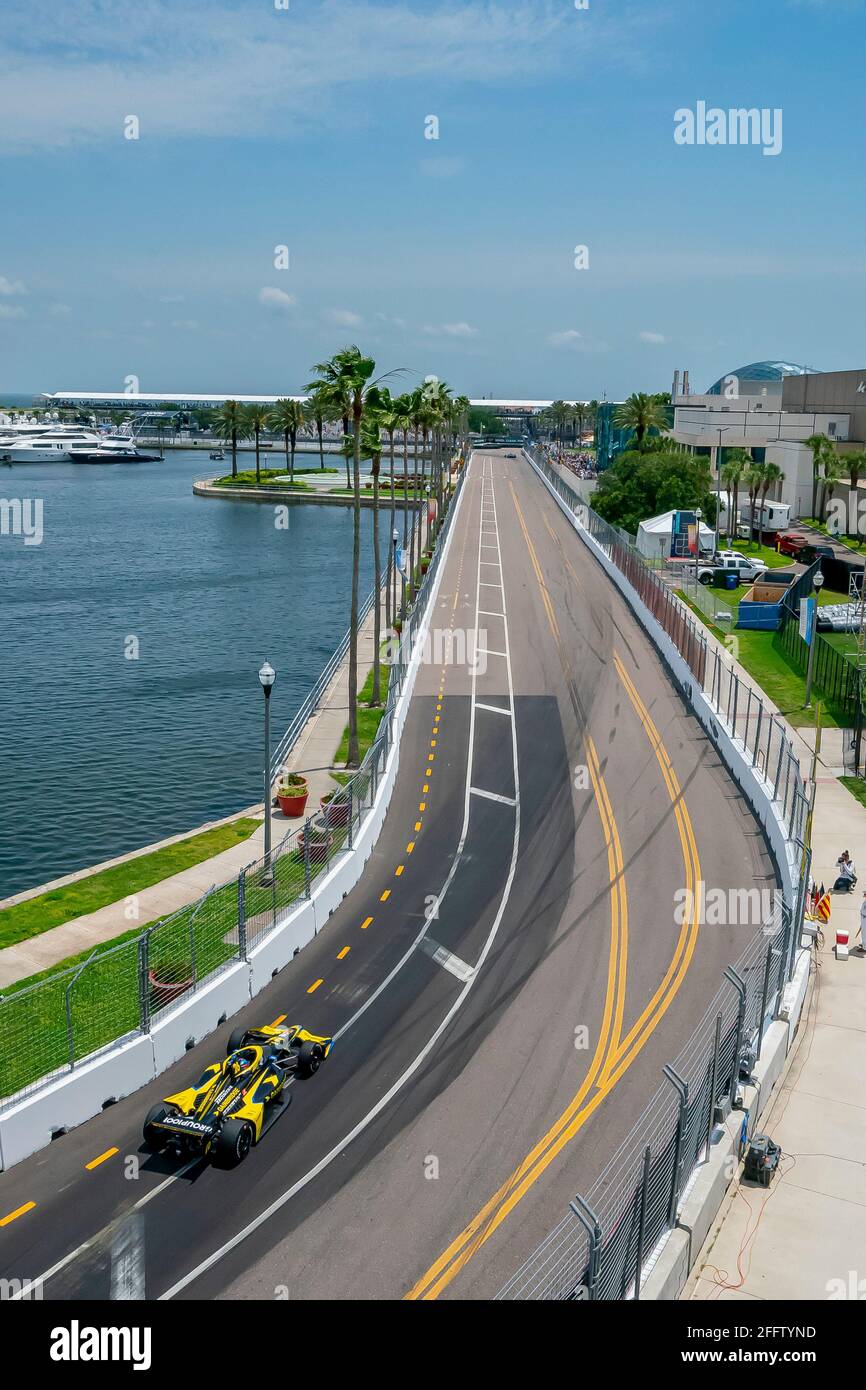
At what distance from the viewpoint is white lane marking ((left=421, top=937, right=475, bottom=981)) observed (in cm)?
2419

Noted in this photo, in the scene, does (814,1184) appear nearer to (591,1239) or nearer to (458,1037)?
(591,1239)

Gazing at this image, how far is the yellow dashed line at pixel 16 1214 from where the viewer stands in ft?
53.6

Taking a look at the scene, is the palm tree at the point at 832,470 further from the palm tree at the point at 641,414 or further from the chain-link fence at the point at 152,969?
the chain-link fence at the point at 152,969

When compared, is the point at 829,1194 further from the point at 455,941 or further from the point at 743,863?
the point at 743,863

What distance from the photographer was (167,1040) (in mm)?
20469

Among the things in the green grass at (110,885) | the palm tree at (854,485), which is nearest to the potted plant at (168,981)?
the green grass at (110,885)

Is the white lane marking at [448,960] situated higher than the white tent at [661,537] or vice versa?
the white tent at [661,537]

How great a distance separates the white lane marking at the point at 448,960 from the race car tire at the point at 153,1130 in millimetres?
7691

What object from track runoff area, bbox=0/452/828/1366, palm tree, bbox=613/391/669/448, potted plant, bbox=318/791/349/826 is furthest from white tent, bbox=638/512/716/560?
potted plant, bbox=318/791/349/826

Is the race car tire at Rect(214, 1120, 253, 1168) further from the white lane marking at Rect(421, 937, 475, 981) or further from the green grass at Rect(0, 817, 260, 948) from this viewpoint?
the green grass at Rect(0, 817, 260, 948)

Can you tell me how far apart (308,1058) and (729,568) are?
59762 mm

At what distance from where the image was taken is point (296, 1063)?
2017cm
